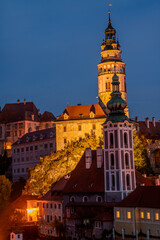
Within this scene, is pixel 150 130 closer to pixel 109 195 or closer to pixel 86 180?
pixel 86 180

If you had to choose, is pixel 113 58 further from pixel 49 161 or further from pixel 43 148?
pixel 49 161

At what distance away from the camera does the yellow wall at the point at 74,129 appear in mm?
98375

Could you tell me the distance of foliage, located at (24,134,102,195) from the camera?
282 feet

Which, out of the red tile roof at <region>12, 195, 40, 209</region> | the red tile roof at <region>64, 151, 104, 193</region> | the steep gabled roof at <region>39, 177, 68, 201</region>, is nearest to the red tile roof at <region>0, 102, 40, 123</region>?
the red tile roof at <region>12, 195, 40, 209</region>

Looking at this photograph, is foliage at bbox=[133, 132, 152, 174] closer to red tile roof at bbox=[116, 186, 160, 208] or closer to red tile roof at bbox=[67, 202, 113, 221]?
red tile roof at bbox=[67, 202, 113, 221]

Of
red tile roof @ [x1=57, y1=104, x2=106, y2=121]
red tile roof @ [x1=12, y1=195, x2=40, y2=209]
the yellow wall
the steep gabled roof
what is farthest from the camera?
red tile roof @ [x1=57, y1=104, x2=106, y2=121]

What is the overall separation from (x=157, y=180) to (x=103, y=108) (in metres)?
45.1

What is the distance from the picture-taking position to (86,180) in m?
65.2

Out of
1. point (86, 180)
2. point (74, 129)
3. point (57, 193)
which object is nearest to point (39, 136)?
point (74, 129)

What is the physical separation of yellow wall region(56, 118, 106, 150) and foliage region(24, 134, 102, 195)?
8.39m

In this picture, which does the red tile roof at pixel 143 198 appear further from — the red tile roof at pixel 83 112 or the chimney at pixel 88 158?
the red tile roof at pixel 83 112

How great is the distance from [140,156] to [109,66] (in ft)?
117

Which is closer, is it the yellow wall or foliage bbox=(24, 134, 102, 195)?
foliage bbox=(24, 134, 102, 195)

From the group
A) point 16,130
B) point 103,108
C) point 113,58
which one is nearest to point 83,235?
point 103,108
